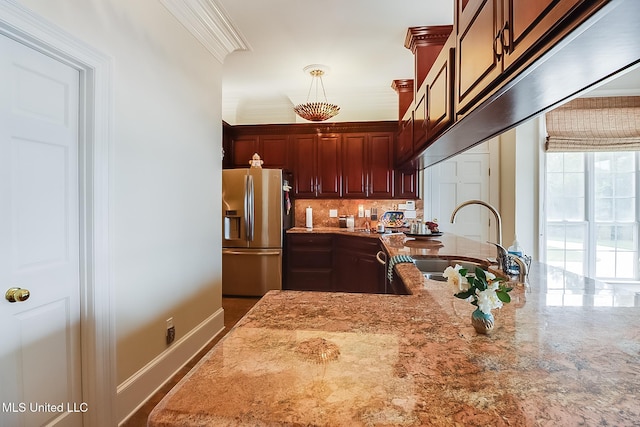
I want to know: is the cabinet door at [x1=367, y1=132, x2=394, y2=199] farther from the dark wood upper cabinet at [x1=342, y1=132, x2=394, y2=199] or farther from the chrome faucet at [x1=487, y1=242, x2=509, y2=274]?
the chrome faucet at [x1=487, y1=242, x2=509, y2=274]

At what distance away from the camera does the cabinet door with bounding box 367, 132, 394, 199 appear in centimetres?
438

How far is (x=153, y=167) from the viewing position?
6.48ft

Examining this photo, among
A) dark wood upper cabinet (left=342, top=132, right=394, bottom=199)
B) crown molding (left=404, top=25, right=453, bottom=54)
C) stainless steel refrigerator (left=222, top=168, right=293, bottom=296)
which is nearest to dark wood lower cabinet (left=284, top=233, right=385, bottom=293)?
stainless steel refrigerator (left=222, top=168, right=293, bottom=296)

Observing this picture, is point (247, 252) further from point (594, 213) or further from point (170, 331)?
point (594, 213)

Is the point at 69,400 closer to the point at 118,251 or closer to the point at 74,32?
the point at 118,251

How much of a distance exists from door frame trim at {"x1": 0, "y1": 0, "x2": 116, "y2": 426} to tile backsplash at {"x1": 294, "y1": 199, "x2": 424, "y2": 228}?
10.7ft

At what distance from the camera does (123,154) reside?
1.73 meters

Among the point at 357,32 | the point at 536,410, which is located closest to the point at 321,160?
the point at 357,32

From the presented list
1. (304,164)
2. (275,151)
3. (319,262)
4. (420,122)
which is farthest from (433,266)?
(275,151)

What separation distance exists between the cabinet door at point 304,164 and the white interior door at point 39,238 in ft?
10.2

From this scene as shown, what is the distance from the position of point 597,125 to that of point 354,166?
2.87 metres

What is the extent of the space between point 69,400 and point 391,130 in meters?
4.08

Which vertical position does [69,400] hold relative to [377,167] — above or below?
below

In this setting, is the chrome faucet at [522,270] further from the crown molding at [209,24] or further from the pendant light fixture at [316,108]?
the pendant light fixture at [316,108]
